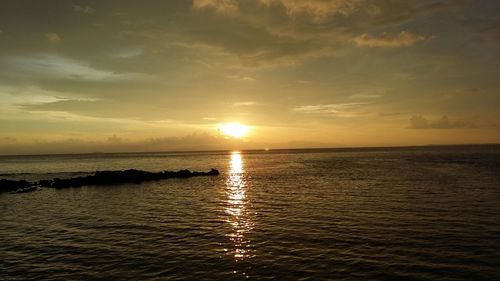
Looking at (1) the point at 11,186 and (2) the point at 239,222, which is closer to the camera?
(2) the point at 239,222

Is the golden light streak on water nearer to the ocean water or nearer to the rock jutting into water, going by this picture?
the ocean water

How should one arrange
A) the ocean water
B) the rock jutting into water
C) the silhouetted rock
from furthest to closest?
the rock jutting into water
the silhouetted rock
the ocean water

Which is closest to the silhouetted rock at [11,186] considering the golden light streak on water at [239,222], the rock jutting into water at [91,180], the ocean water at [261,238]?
the rock jutting into water at [91,180]

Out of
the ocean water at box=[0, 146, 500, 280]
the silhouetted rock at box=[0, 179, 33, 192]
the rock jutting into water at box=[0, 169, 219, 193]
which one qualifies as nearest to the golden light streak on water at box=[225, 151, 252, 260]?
the ocean water at box=[0, 146, 500, 280]

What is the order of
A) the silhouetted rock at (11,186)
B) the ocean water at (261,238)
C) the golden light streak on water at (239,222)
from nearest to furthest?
the ocean water at (261,238), the golden light streak on water at (239,222), the silhouetted rock at (11,186)

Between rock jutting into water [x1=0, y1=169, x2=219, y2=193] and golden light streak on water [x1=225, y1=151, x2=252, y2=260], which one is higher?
rock jutting into water [x1=0, y1=169, x2=219, y2=193]

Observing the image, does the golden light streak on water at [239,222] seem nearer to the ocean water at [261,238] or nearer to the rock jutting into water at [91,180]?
the ocean water at [261,238]

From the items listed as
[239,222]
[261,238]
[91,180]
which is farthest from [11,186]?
[261,238]

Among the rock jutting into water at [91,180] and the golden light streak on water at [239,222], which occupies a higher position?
the rock jutting into water at [91,180]

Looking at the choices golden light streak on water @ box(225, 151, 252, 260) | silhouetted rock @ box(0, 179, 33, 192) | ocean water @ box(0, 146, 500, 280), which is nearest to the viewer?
ocean water @ box(0, 146, 500, 280)

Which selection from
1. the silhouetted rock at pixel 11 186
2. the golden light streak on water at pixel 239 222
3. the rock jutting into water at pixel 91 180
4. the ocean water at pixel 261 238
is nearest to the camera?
the ocean water at pixel 261 238

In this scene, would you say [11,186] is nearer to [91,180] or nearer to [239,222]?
[91,180]

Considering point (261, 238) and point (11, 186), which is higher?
point (11, 186)

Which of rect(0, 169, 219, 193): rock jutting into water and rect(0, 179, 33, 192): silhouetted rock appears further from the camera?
rect(0, 169, 219, 193): rock jutting into water
